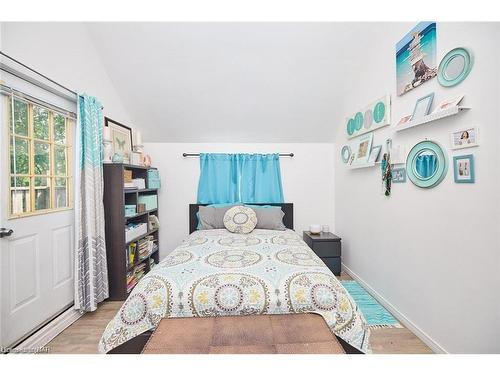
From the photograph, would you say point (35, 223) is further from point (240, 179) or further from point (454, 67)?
point (454, 67)

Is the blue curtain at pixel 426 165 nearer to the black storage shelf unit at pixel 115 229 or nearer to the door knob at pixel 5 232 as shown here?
the black storage shelf unit at pixel 115 229

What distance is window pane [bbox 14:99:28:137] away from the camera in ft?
5.24

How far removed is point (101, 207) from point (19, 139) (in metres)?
0.80

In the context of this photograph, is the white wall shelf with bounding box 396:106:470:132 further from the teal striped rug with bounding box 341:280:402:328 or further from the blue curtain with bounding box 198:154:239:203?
the blue curtain with bounding box 198:154:239:203

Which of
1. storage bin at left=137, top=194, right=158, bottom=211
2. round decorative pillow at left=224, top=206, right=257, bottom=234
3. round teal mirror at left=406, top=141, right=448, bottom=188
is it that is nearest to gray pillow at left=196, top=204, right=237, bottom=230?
round decorative pillow at left=224, top=206, right=257, bottom=234

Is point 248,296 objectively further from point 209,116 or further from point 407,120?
point 209,116

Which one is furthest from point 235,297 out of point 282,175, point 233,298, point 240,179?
point 282,175

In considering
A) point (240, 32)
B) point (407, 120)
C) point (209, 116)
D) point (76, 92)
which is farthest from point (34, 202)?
point (407, 120)

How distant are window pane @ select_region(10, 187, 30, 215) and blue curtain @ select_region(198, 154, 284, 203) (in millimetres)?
1913

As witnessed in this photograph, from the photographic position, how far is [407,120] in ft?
6.03

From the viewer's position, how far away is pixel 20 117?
163 cm

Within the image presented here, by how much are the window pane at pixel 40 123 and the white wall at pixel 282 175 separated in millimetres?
1535

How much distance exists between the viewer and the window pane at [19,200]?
1.56 metres
